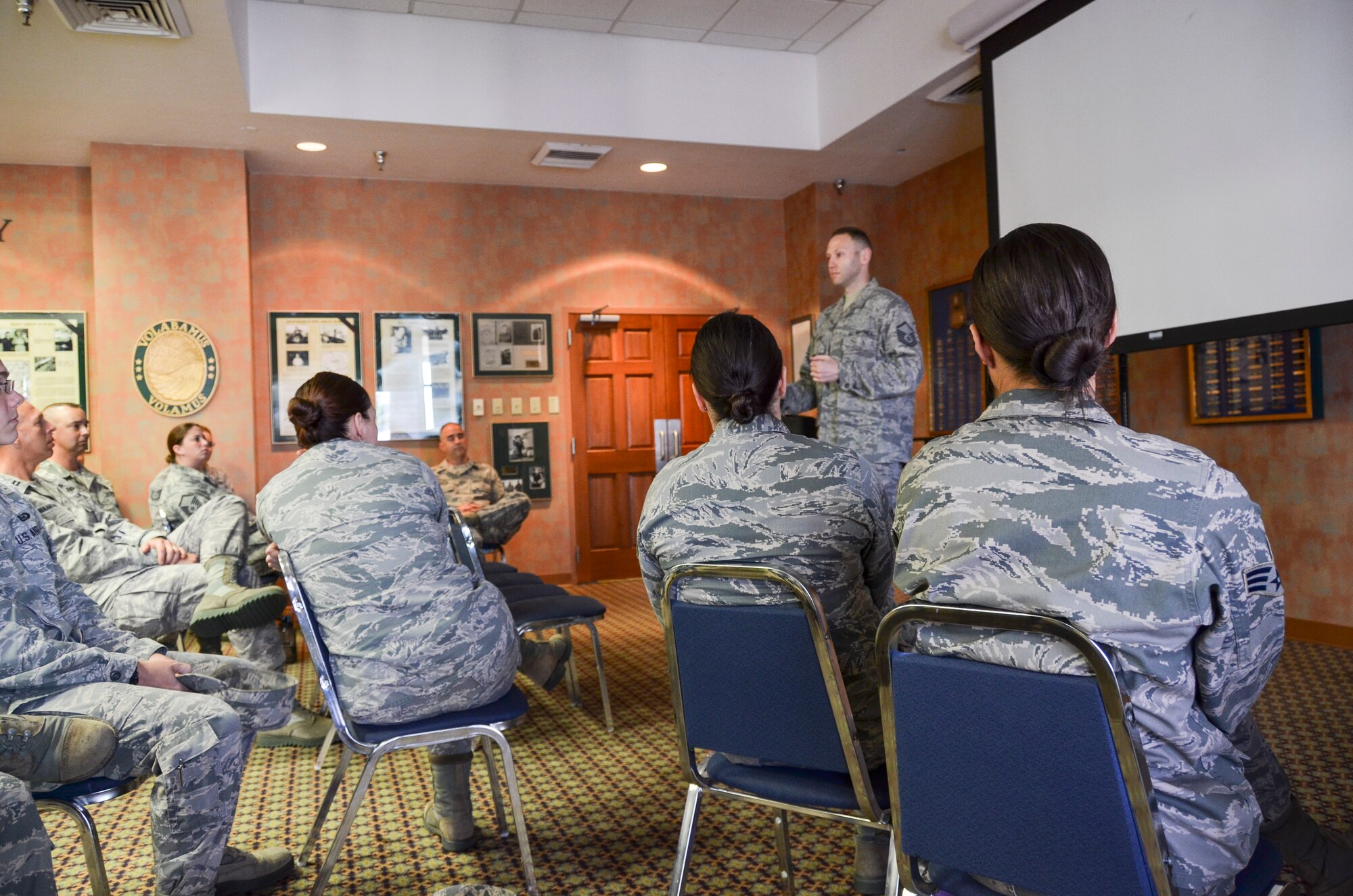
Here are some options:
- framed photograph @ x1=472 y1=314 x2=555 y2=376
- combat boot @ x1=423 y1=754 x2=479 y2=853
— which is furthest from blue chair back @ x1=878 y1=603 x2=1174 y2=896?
framed photograph @ x1=472 y1=314 x2=555 y2=376

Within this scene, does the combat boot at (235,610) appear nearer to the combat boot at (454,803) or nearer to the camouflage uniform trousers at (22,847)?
the combat boot at (454,803)

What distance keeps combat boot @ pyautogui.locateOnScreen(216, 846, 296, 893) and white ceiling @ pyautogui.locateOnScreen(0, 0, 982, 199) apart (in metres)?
3.46

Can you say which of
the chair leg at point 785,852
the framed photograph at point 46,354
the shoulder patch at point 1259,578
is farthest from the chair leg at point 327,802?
the framed photograph at point 46,354

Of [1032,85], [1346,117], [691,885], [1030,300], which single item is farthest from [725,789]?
[1032,85]

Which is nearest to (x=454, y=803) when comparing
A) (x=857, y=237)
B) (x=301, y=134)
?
(x=857, y=237)

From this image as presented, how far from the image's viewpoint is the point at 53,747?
170 centimetres

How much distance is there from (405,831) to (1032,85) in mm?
3950

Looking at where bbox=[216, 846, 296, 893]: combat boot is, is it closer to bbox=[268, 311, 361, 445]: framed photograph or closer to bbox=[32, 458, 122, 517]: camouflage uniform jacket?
bbox=[32, 458, 122, 517]: camouflage uniform jacket

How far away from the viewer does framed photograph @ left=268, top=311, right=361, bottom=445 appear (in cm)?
635

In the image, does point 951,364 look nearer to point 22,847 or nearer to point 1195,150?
point 1195,150

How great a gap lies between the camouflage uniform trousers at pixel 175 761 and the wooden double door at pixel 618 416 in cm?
512

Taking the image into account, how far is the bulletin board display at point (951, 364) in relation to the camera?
6.34 metres

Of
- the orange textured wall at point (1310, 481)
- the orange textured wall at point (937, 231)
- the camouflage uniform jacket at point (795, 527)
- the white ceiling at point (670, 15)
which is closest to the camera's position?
the camouflage uniform jacket at point (795, 527)

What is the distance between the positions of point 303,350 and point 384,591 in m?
4.80
